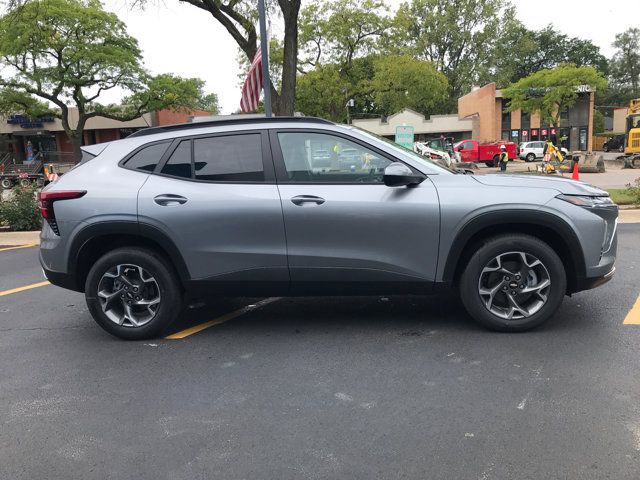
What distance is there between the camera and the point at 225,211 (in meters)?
4.19

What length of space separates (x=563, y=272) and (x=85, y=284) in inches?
154

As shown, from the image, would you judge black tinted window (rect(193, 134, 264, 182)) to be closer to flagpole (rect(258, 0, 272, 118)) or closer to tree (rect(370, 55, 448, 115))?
flagpole (rect(258, 0, 272, 118))

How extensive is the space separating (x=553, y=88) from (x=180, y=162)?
40.4 m

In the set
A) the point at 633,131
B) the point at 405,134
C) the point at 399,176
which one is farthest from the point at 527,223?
the point at 633,131

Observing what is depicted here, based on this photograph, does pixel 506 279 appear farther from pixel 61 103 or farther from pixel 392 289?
pixel 61 103

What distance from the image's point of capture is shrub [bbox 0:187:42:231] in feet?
38.3

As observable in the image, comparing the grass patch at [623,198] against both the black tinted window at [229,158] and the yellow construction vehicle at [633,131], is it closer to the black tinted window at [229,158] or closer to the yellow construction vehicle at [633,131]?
the black tinted window at [229,158]

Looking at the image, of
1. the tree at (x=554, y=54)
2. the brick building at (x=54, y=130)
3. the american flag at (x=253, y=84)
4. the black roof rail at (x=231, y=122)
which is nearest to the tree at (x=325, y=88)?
the brick building at (x=54, y=130)

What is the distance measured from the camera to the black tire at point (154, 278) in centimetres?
434

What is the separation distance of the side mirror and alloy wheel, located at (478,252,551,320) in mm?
898

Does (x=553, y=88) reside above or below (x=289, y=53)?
above

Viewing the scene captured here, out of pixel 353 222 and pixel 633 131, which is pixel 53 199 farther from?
pixel 633 131

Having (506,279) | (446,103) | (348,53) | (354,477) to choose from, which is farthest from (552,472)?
(446,103)

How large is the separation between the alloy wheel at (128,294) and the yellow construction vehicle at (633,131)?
3024cm
